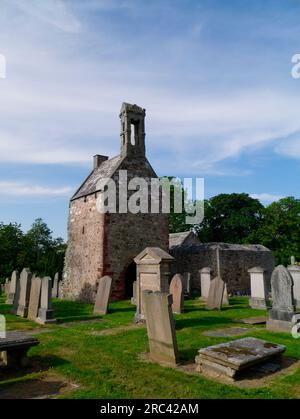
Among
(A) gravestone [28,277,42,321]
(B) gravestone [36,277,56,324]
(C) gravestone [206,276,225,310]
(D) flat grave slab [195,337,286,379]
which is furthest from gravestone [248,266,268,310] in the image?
(A) gravestone [28,277,42,321]

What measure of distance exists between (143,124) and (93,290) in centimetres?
1063

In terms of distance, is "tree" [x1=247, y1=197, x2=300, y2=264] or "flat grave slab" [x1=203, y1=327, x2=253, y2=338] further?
"tree" [x1=247, y1=197, x2=300, y2=264]

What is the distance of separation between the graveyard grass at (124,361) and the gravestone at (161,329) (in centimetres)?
28

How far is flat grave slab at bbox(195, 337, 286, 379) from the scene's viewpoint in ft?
16.8

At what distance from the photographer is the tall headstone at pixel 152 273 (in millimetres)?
10312

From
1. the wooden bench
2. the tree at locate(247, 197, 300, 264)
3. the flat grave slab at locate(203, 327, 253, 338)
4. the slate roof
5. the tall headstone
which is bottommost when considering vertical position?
the flat grave slab at locate(203, 327, 253, 338)

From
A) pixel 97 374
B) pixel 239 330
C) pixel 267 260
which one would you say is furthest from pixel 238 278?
pixel 97 374

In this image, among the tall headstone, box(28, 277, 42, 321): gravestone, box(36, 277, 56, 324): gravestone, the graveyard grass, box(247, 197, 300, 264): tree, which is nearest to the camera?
the graveyard grass

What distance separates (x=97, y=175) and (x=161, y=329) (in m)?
16.4

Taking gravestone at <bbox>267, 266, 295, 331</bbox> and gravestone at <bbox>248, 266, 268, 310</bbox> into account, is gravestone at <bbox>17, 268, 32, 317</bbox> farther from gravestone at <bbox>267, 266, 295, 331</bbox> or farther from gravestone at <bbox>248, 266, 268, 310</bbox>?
gravestone at <bbox>248, 266, 268, 310</bbox>

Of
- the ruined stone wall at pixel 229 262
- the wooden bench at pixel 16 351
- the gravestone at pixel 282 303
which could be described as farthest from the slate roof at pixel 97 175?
the wooden bench at pixel 16 351

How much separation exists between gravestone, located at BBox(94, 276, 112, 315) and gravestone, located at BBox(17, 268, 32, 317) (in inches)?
104

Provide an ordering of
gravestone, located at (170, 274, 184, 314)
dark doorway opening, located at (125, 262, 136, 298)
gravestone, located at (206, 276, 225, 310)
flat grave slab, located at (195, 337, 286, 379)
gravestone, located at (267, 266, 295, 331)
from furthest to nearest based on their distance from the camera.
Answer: dark doorway opening, located at (125, 262, 136, 298) < gravestone, located at (206, 276, 225, 310) < gravestone, located at (170, 274, 184, 314) < gravestone, located at (267, 266, 295, 331) < flat grave slab, located at (195, 337, 286, 379)
